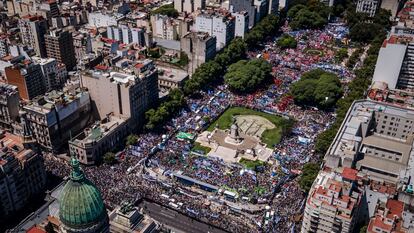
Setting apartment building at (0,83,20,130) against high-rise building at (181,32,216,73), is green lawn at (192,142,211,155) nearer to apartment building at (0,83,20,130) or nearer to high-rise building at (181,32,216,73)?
high-rise building at (181,32,216,73)

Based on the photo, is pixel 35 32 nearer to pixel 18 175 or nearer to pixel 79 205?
pixel 18 175

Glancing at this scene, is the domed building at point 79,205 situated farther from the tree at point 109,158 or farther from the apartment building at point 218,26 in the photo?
the apartment building at point 218,26

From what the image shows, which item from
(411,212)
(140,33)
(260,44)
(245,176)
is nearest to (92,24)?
(140,33)

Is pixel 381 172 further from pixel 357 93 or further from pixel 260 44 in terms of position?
pixel 260 44

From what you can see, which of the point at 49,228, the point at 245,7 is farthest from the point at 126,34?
the point at 49,228

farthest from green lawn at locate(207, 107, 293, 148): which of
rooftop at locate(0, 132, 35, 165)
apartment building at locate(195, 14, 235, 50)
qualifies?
rooftop at locate(0, 132, 35, 165)

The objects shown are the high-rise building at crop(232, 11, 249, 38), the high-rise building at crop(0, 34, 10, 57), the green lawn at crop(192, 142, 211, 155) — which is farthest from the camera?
the high-rise building at crop(232, 11, 249, 38)

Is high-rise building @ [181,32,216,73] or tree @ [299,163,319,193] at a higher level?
high-rise building @ [181,32,216,73]
